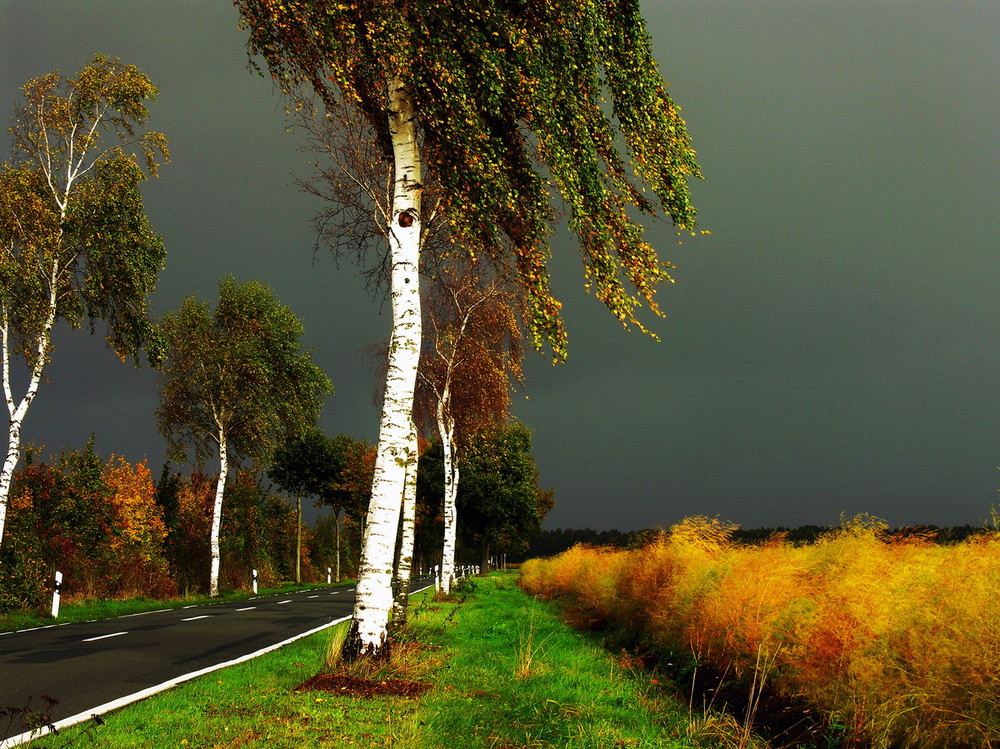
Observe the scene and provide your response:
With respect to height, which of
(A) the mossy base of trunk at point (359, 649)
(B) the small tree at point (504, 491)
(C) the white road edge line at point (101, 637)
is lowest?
(C) the white road edge line at point (101, 637)

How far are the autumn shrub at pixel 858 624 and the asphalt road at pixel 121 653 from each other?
269 inches

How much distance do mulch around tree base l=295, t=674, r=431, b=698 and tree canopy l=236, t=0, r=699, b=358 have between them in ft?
16.2

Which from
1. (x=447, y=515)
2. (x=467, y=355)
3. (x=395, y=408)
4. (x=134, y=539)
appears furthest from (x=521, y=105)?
(x=134, y=539)

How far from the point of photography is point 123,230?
21.6 meters

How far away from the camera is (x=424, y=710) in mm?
7508

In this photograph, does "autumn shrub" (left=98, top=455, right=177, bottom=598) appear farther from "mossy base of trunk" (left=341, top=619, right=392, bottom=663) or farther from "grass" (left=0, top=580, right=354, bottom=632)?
"mossy base of trunk" (left=341, top=619, right=392, bottom=663)

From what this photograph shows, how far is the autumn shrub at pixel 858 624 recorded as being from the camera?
5.94 meters

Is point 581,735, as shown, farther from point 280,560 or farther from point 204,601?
point 280,560

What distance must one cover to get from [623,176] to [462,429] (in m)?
17.3

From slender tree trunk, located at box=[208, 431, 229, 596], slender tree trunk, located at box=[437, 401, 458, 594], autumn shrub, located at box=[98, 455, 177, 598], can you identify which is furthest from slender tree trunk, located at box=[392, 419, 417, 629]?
slender tree trunk, located at box=[208, 431, 229, 596]

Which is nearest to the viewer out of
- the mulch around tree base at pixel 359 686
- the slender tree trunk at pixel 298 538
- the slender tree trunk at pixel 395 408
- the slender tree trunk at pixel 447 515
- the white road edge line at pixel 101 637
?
the mulch around tree base at pixel 359 686

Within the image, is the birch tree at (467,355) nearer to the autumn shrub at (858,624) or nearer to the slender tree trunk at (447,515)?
the slender tree trunk at (447,515)

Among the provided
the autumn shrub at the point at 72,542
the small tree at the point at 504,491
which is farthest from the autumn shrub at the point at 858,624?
the small tree at the point at 504,491

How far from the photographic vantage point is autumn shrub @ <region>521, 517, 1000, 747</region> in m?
5.94
